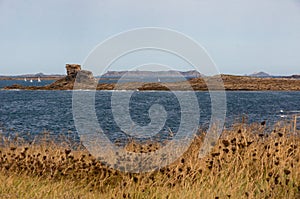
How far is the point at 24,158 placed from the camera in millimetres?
8883

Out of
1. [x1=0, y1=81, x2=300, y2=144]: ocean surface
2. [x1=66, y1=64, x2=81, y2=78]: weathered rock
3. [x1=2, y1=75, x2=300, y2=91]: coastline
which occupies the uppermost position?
[x1=66, y1=64, x2=81, y2=78]: weathered rock

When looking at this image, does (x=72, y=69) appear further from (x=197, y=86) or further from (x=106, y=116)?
(x=106, y=116)

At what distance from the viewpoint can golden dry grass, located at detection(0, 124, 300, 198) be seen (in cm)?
688

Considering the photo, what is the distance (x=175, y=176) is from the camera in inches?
302

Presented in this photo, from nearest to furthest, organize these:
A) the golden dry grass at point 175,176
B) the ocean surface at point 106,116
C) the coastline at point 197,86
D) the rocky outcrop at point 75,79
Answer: the golden dry grass at point 175,176
the ocean surface at point 106,116
the rocky outcrop at point 75,79
the coastline at point 197,86

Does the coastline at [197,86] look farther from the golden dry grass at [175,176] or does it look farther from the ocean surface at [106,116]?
the golden dry grass at [175,176]

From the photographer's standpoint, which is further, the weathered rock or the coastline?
the weathered rock

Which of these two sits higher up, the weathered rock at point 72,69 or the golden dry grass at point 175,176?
the weathered rock at point 72,69

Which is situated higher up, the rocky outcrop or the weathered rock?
the weathered rock

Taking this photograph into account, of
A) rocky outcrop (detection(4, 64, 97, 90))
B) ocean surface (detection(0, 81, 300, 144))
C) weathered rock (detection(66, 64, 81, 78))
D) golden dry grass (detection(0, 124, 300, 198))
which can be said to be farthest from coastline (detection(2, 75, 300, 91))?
golden dry grass (detection(0, 124, 300, 198))

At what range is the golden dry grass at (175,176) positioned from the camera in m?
6.88

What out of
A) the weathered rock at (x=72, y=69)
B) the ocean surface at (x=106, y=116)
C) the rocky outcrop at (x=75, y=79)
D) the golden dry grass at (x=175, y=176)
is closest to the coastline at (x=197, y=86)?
the rocky outcrop at (x=75, y=79)

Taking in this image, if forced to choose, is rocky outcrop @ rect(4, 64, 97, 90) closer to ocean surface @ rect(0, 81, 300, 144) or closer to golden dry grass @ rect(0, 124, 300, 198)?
ocean surface @ rect(0, 81, 300, 144)

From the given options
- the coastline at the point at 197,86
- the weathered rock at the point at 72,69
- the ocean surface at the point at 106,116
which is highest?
the weathered rock at the point at 72,69
